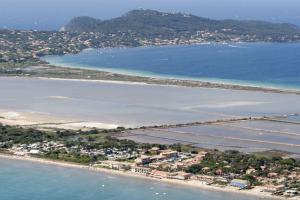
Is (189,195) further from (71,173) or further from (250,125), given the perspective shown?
(250,125)

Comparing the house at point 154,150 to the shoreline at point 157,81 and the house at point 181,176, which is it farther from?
the shoreline at point 157,81

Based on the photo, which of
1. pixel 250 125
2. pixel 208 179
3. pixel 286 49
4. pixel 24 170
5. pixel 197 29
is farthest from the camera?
pixel 197 29

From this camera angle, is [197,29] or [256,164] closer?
[256,164]

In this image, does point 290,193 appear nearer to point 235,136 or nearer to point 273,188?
point 273,188

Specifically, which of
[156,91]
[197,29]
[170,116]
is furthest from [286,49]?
[170,116]

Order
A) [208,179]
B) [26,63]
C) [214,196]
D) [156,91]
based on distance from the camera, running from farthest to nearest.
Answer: [26,63], [156,91], [208,179], [214,196]

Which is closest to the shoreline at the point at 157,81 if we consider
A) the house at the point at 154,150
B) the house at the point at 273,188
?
the house at the point at 154,150
